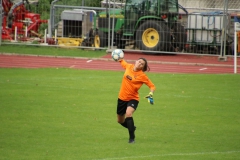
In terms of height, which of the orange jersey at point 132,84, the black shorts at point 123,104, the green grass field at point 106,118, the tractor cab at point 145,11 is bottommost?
the green grass field at point 106,118

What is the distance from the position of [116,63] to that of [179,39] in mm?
3516

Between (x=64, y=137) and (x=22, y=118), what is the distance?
2130mm

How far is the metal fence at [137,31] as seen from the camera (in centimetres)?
2634

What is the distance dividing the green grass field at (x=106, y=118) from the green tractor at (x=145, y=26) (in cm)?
504

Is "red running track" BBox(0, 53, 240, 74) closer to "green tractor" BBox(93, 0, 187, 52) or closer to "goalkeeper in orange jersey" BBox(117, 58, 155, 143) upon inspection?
"green tractor" BBox(93, 0, 187, 52)

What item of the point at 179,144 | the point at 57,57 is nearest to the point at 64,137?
the point at 179,144

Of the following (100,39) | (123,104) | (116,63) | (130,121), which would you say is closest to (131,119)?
(130,121)

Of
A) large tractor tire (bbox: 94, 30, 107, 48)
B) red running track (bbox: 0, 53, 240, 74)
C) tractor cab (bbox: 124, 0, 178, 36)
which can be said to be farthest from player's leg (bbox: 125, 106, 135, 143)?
large tractor tire (bbox: 94, 30, 107, 48)

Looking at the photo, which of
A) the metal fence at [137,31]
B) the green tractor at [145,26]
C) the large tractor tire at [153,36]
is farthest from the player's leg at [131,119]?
the large tractor tire at [153,36]

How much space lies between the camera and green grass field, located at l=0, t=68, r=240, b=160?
10.7m

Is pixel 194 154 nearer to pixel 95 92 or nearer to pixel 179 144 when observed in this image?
pixel 179 144

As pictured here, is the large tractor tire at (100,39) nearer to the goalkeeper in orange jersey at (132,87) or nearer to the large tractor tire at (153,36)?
the large tractor tire at (153,36)

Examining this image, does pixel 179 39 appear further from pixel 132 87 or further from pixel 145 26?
pixel 132 87

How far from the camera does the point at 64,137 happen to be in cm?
1180
